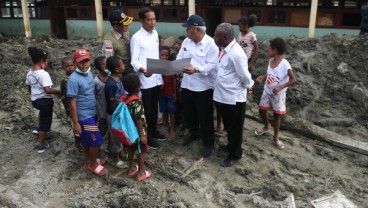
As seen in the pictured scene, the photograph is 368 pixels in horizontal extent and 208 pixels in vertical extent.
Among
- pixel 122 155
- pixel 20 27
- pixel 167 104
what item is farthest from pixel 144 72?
pixel 20 27

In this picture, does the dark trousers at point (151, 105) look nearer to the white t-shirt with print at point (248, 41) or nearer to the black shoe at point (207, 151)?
the black shoe at point (207, 151)

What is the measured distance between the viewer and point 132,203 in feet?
11.7

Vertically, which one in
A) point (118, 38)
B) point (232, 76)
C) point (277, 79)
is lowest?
point (277, 79)

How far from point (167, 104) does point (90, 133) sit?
1.38 meters

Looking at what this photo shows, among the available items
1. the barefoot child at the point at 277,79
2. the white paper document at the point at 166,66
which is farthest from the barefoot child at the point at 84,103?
the barefoot child at the point at 277,79

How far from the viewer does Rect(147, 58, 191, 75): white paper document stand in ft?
13.3

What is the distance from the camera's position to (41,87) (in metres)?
4.53

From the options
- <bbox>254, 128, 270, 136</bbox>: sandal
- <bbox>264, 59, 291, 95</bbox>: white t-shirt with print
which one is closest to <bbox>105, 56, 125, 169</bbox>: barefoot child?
<bbox>264, 59, 291, 95</bbox>: white t-shirt with print

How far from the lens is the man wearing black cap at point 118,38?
163 inches

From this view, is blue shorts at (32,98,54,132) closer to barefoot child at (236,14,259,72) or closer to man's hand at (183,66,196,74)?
man's hand at (183,66,196,74)

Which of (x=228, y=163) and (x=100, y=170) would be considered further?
(x=228, y=163)

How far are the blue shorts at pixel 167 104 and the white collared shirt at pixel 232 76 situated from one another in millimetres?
954

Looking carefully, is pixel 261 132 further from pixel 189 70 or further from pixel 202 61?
pixel 189 70

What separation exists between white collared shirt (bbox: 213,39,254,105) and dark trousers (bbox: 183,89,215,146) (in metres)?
0.31
